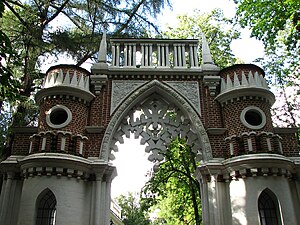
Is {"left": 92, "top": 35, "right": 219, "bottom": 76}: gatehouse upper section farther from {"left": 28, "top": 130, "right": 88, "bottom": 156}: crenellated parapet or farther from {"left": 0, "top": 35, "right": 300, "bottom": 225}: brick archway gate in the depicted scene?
{"left": 28, "top": 130, "right": 88, "bottom": 156}: crenellated parapet

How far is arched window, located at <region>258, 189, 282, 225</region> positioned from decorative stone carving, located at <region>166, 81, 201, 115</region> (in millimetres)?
3141

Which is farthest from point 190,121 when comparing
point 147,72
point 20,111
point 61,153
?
point 20,111

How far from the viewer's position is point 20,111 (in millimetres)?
11203

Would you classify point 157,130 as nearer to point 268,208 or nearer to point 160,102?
point 160,102

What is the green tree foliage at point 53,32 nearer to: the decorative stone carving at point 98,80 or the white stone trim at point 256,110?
the decorative stone carving at point 98,80

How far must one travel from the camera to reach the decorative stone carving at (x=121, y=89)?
31.9 ft

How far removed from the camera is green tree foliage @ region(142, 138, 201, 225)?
1414 centimetres

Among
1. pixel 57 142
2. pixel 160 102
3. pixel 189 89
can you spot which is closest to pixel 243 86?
pixel 189 89

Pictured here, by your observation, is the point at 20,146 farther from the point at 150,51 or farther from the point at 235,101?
the point at 235,101

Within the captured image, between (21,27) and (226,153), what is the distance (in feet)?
28.2

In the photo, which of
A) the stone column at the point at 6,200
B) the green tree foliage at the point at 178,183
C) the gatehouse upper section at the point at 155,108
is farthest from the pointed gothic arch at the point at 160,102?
the green tree foliage at the point at 178,183

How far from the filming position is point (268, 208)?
8539mm

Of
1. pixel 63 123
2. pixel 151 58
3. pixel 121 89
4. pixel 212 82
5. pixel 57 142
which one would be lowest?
pixel 57 142

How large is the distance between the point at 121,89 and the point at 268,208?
18.0 ft
